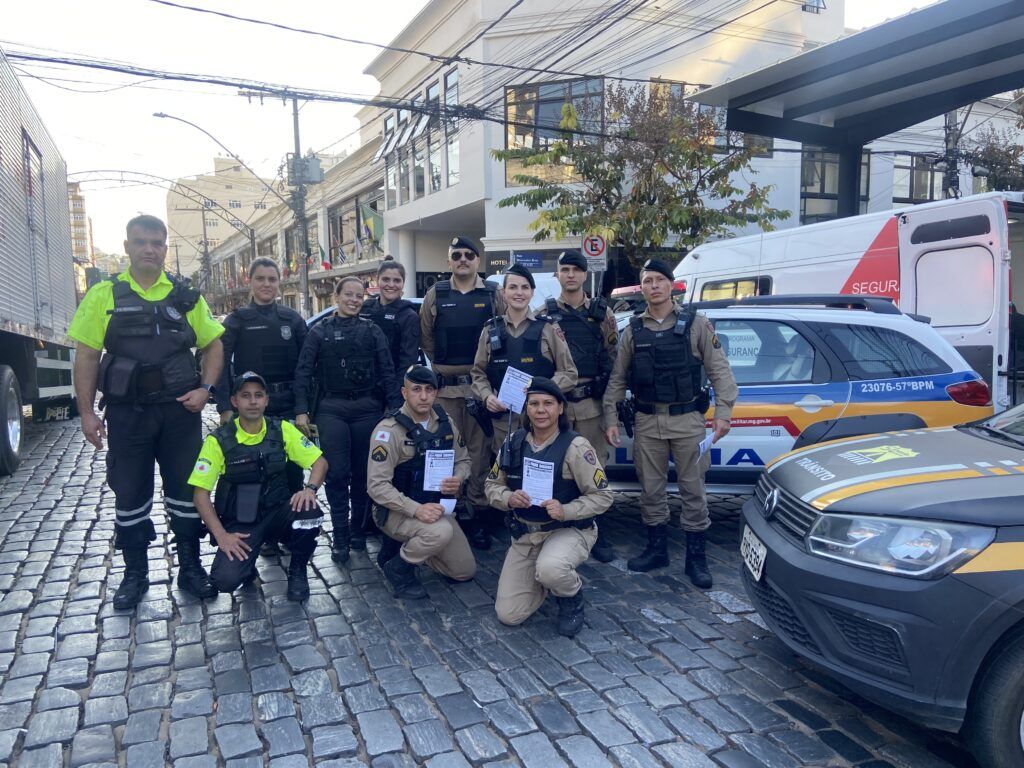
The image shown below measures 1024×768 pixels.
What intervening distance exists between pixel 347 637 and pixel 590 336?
2.29 metres

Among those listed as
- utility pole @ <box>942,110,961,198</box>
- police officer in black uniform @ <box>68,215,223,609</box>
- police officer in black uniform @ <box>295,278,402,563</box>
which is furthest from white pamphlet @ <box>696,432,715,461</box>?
utility pole @ <box>942,110,961,198</box>

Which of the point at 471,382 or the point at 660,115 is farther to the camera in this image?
the point at 660,115

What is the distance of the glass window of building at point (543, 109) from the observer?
53.7ft

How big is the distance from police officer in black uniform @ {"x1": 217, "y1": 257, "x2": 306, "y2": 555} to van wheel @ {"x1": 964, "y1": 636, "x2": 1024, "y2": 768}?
12.7 ft

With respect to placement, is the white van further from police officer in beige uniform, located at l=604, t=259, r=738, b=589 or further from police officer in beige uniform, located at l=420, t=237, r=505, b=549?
police officer in beige uniform, located at l=420, t=237, r=505, b=549

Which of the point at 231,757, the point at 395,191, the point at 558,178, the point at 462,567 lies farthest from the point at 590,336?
the point at 395,191

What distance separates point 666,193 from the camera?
13.9 m

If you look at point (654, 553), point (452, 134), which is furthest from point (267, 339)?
point (452, 134)

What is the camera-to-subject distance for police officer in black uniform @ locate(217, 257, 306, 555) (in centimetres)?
450

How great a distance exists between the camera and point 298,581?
396 centimetres

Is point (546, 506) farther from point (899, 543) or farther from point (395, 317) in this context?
point (395, 317)

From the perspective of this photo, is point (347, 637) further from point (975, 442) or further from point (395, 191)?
point (395, 191)

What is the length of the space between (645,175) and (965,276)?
7843mm

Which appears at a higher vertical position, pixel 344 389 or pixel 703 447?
pixel 344 389
